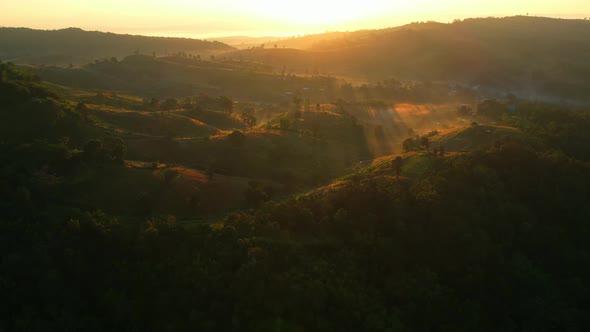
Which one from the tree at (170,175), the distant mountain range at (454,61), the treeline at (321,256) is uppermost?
the distant mountain range at (454,61)

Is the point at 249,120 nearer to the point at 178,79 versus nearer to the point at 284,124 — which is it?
the point at 284,124

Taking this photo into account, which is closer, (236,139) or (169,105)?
(236,139)

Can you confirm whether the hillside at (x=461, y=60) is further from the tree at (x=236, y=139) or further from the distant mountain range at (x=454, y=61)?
the tree at (x=236, y=139)

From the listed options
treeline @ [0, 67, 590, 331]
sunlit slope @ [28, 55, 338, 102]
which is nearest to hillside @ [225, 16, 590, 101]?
sunlit slope @ [28, 55, 338, 102]

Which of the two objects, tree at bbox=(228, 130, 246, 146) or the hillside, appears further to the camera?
the hillside

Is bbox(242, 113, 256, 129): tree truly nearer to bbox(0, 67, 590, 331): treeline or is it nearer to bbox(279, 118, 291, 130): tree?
bbox(279, 118, 291, 130): tree

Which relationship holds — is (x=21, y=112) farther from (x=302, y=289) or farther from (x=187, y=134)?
(x=302, y=289)

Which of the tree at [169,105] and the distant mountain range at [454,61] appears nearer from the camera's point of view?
the tree at [169,105]

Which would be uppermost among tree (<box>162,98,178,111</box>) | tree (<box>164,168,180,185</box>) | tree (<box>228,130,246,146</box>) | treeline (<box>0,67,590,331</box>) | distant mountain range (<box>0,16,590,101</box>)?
distant mountain range (<box>0,16,590,101</box>)

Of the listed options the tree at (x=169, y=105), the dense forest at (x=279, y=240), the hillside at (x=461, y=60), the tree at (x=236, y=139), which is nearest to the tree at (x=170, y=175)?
the dense forest at (x=279, y=240)

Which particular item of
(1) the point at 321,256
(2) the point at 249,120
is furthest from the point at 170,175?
(2) the point at 249,120

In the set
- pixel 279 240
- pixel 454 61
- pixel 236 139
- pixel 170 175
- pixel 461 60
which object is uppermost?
pixel 461 60

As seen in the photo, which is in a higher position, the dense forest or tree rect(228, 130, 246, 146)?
tree rect(228, 130, 246, 146)
